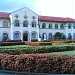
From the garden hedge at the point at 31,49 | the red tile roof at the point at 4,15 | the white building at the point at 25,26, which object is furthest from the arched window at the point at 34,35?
the garden hedge at the point at 31,49

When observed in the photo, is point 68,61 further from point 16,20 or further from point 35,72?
point 16,20

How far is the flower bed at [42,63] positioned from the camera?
10148mm

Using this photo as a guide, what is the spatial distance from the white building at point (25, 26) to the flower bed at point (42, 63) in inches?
1709

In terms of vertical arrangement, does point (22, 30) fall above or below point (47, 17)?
below

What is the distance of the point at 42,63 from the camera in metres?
10.5

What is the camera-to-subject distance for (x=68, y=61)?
10.2 m

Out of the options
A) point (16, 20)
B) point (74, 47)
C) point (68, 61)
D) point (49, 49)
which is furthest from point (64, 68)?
point (16, 20)

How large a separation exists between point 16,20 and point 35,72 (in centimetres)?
4529

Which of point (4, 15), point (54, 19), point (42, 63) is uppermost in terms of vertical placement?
point (4, 15)

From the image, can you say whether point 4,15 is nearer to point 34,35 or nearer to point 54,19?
point 34,35

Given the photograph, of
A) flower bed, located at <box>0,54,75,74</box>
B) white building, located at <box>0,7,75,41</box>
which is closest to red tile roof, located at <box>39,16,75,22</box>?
white building, located at <box>0,7,75,41</box>

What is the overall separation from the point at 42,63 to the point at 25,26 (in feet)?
152

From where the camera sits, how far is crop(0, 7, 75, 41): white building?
55031 millimetres

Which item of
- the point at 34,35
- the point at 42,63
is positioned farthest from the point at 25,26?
the point at 42,63
